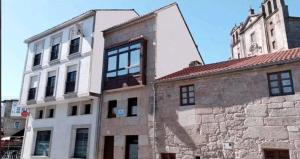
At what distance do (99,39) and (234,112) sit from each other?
1025 cm

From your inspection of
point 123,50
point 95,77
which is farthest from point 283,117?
point 95,77

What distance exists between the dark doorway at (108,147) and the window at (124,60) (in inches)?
150

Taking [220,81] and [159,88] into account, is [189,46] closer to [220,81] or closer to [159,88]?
[159,88]

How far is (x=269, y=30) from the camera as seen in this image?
35344 millimetres

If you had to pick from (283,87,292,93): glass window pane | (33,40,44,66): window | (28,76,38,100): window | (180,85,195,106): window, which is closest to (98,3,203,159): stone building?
(180,85,195,106): window

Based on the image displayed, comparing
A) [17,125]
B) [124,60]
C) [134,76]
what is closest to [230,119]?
[134,76]

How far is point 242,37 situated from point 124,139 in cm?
3377

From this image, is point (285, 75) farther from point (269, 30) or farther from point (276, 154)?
point (269, 30)

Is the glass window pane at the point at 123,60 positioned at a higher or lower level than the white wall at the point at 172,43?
lower

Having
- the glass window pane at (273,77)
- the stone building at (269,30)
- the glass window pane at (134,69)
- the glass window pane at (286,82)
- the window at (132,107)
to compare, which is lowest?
the window at (132,107)

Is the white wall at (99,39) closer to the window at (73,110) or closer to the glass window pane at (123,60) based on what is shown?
the glass window pane at (123,60)

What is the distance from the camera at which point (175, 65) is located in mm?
16750

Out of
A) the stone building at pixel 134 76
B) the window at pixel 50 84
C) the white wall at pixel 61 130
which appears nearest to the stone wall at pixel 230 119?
the stone building at pixel 134 76

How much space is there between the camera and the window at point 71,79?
17.5m
